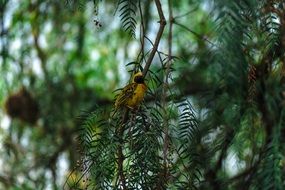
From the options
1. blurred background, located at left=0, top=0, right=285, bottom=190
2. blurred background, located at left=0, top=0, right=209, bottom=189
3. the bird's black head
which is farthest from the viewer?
blurred background, located at left=0, top=0, right=209, bottom=189

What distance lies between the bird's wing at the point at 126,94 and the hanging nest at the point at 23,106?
228 centimetres

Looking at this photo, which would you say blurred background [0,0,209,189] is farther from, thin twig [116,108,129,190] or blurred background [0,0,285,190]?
thin twig [116,108,129,190]

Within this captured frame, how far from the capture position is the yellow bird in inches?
56.1

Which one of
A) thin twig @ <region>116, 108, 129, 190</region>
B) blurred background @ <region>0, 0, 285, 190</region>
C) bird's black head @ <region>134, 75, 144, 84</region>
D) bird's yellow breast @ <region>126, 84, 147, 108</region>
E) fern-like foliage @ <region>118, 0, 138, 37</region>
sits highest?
blurred background @ <region>0, 0, 285, 190</region>

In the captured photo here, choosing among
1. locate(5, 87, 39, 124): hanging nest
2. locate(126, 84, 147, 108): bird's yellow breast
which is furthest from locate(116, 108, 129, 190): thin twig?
locate(5, 87, 39, 124): hanging nest

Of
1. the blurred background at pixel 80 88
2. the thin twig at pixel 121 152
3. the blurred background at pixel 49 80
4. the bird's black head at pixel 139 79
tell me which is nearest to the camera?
the thin twig at pixel 121 152

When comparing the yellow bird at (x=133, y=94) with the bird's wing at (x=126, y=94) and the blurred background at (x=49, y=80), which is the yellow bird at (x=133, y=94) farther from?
the blurred background at (x=49, y=80)

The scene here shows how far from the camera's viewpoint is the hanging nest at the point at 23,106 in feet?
12.1

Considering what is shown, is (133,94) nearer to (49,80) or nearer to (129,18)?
(129,18)

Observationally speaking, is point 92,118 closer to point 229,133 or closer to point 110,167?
point 110,167

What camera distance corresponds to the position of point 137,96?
4.73ft

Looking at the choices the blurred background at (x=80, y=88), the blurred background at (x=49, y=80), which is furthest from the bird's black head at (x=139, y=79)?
the blurred background at (x=49, y=80)

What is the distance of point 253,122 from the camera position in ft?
6.54

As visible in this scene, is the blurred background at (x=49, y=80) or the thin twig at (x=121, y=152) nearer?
the thin twig at (x=121, y=152)
